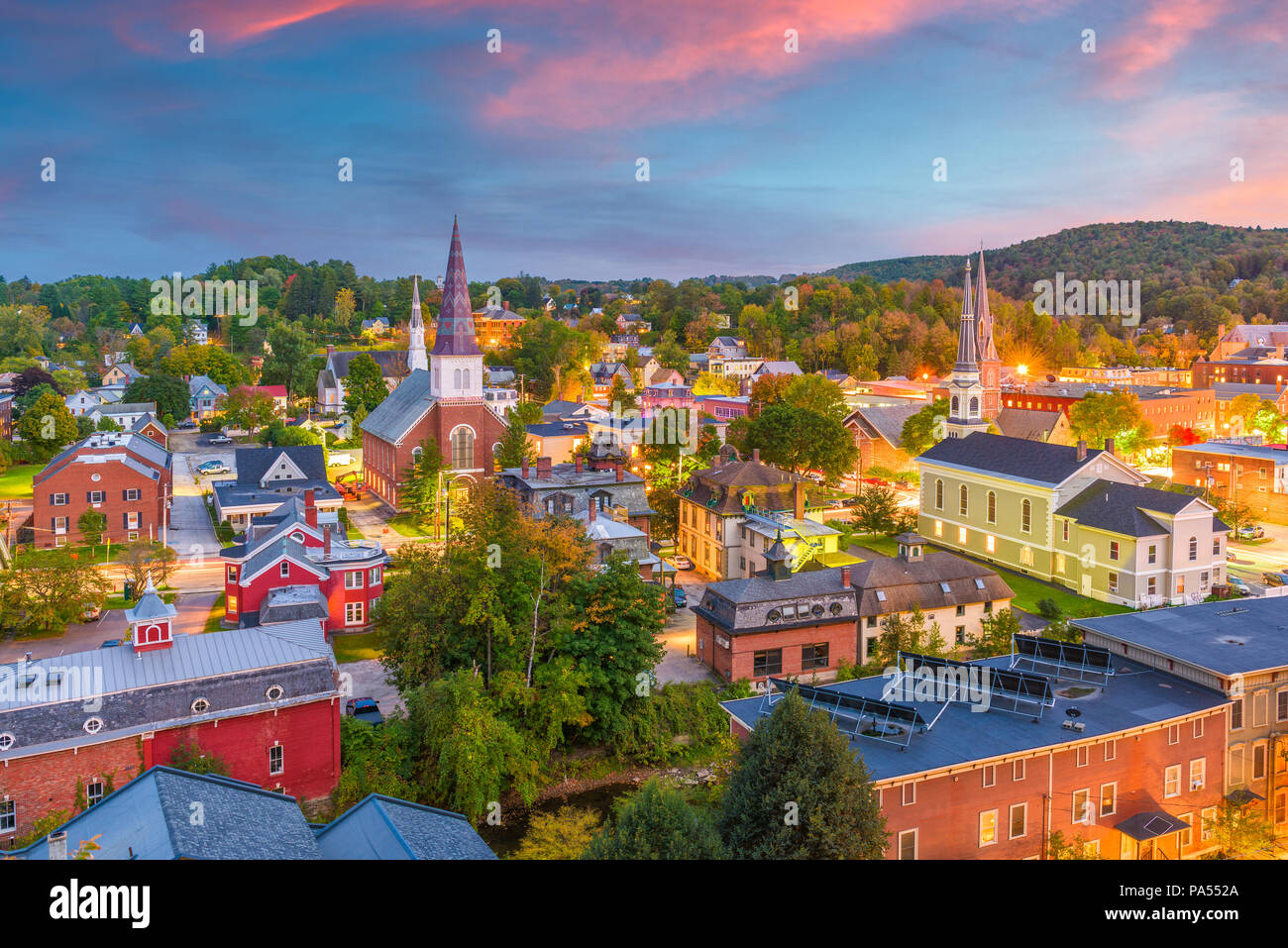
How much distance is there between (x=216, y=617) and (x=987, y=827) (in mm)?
29908

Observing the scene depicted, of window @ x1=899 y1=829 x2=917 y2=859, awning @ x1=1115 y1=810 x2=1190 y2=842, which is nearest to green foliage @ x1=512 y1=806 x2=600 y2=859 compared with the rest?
window @ x1=899 y1=829 x2=917 y2=859

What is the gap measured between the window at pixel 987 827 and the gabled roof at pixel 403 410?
145ft

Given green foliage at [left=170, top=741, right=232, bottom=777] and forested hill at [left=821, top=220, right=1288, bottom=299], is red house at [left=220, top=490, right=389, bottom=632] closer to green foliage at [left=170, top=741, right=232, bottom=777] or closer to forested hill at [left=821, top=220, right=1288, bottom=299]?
green foliage at [left=170, top=741, right=232, bottom=777]

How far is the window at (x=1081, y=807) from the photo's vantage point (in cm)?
2223

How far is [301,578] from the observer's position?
3703 cm

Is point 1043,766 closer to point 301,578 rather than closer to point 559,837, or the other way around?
point 559,837

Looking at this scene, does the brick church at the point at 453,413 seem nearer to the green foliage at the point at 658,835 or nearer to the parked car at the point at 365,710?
the parked car at the point at 365,710

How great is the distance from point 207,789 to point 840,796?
1071cm

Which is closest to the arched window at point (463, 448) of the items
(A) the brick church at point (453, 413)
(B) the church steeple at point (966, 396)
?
(A) the brick church at point (453, 413)

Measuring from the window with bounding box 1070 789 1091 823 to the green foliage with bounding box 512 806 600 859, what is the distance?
37.4 feet

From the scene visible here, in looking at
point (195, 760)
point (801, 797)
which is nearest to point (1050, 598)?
point (801, 797)
